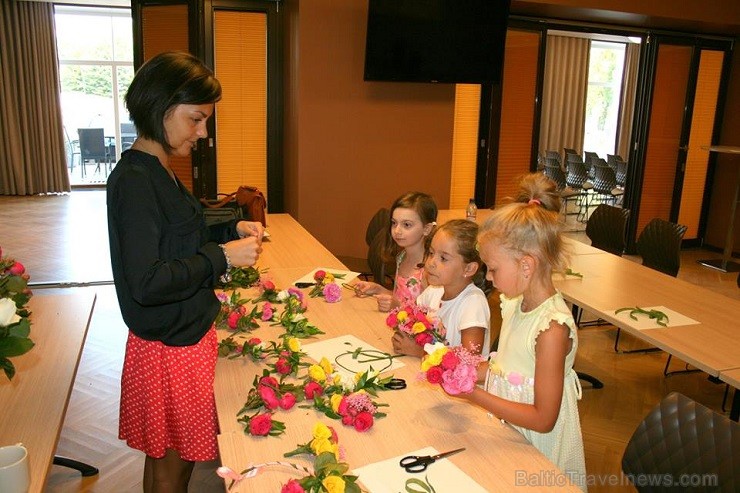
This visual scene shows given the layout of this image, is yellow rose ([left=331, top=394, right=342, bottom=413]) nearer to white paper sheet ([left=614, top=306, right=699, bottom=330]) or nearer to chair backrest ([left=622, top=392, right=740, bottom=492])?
chair backrest ([left=622, top=392, right=740, bottom=492])

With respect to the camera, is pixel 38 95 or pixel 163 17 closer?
pixel 163 17

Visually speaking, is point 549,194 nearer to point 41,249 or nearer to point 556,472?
point 556,472

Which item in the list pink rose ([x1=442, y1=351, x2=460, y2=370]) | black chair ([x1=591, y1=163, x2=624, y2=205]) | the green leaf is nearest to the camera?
the green leaf

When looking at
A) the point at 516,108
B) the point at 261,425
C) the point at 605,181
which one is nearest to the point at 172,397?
the point at 261,425

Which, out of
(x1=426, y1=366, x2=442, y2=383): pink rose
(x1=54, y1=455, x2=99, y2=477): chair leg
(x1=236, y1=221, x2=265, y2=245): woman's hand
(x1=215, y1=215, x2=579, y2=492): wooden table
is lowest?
(x1=54, y1=455, x2=99, y2=477): chair leg

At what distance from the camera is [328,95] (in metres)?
5.41

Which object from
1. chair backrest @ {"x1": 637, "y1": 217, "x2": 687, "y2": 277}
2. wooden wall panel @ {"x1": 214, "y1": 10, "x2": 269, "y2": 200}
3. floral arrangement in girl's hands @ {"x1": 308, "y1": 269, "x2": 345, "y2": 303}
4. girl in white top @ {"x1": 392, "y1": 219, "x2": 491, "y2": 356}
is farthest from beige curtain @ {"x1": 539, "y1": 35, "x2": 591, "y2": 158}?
girl in white top @ {"x1": 392, "y1": 219, "x2": 491, "y2": 356}

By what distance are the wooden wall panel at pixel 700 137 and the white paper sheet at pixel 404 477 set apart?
7.36 meters

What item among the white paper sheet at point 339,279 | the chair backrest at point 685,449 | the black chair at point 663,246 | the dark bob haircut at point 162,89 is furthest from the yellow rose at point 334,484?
the black chair at point 663,246

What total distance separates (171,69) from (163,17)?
4.53 meters

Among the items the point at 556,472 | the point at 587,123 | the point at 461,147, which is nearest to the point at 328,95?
the point at 461,147

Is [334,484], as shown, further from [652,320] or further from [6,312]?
[652,320]

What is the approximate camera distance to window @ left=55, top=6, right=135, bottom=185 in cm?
1040

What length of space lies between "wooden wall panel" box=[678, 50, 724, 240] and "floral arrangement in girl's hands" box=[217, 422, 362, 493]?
7.50m
